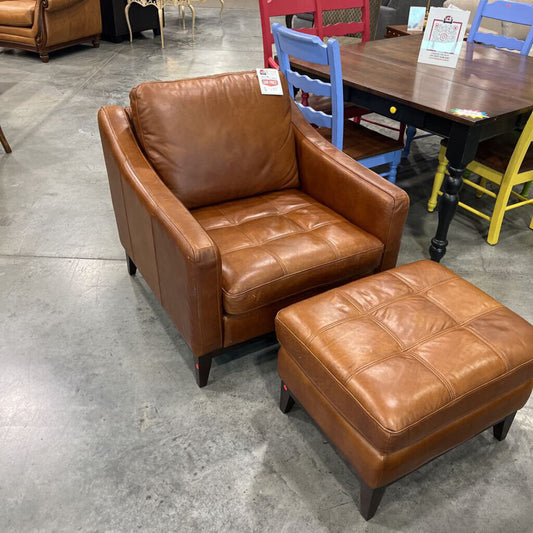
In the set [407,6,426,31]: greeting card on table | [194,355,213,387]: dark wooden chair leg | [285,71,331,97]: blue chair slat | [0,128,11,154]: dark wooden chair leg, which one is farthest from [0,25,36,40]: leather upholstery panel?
[194,355,213,387]: dark wooden chair leg

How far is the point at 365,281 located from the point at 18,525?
4.05ft

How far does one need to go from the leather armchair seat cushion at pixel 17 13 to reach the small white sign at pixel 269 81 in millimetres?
4140

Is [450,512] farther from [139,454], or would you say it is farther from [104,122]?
[104,122]

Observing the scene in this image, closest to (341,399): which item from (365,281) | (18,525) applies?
(365,281)

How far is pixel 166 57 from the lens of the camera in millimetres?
5664

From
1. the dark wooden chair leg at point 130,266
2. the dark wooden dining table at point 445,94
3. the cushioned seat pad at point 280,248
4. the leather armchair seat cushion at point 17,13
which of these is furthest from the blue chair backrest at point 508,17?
the leather armchair seat cushion at point 17,13

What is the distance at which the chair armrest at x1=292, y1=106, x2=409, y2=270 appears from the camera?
1832mm

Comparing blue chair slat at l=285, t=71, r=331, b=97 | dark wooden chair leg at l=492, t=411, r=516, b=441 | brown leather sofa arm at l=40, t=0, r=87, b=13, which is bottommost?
dark wooden chair leg at l=492, t=411, r=516, b=441

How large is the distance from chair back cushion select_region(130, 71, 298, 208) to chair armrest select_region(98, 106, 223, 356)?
112mm

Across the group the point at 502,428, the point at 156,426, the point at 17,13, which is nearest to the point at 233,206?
the point at 156,426

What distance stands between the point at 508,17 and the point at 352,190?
84.5 inches

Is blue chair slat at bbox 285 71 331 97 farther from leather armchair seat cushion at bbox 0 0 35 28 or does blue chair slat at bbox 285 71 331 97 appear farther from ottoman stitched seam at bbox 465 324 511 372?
leather armchair seat cushion at bbox 0 0 35 28

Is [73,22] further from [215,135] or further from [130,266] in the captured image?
[215,135]

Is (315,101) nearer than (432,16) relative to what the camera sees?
No
